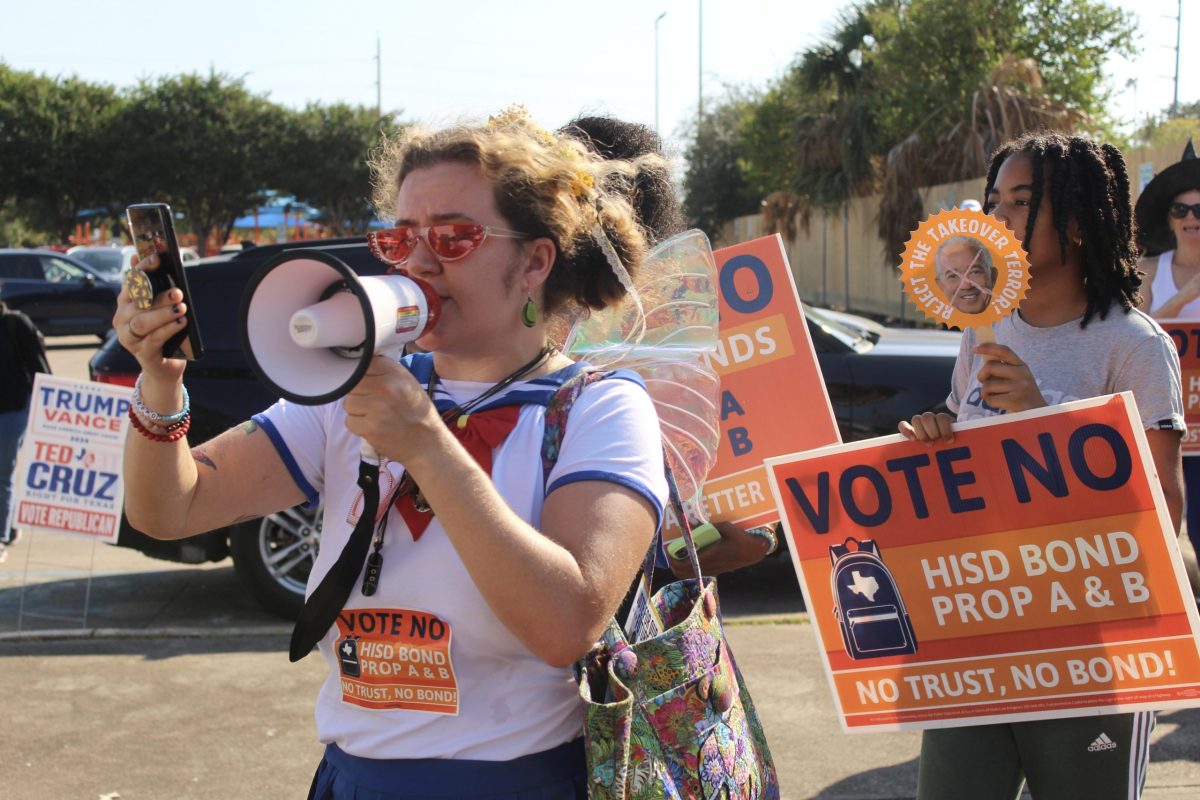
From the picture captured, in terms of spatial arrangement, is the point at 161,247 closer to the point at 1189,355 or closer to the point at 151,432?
the point at 151,432

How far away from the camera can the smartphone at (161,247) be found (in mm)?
1687

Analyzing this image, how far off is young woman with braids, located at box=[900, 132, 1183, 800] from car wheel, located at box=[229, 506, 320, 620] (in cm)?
402

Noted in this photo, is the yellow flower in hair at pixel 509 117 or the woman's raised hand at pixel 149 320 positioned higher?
the yellow flower in hair at pixel 509 117

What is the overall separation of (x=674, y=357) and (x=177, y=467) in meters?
0.97

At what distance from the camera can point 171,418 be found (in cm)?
183

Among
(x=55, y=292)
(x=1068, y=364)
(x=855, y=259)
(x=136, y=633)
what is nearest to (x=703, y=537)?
(x=1068, y=364)

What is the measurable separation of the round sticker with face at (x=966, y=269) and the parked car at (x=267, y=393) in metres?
4.04

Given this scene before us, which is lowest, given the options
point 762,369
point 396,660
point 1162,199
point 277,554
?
point 277,554

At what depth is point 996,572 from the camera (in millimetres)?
2623

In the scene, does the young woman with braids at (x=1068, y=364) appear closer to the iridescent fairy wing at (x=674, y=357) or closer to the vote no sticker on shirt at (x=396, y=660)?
the iridescent fairy wing at (x=674, y=357)

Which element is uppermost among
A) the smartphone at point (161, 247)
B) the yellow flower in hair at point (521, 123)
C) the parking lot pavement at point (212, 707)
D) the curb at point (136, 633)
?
the yellow flower in hair at point (521, 123)

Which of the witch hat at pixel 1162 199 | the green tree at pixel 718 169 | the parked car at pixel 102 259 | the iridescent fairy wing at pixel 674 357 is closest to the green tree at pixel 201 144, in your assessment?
the green tree at pixel 718 169

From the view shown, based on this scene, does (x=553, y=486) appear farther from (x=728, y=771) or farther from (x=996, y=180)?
(x=996, y=180)

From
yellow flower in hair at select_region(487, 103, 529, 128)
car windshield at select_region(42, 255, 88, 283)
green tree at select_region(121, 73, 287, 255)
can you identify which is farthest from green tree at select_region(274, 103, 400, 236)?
yellow flower in hair at select_region(487, 103, 529, 128)
